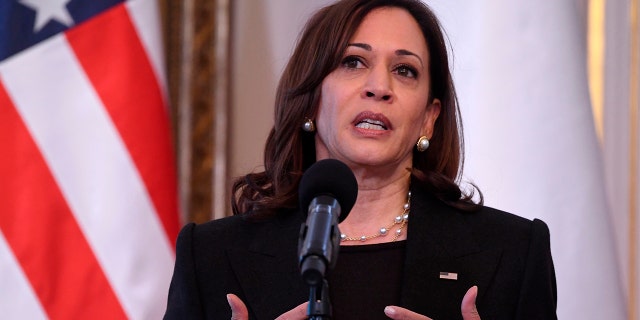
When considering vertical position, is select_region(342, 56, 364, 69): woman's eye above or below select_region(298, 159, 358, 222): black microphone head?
above

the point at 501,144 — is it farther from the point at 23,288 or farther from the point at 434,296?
the point at 23,288

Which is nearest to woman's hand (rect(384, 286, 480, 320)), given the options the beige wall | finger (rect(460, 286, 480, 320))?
finger (rect(460, 286, 480, 320))

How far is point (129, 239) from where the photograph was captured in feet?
8.70

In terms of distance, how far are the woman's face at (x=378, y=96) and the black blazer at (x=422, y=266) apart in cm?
15

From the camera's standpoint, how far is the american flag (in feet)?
8.47

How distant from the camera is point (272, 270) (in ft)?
6.73

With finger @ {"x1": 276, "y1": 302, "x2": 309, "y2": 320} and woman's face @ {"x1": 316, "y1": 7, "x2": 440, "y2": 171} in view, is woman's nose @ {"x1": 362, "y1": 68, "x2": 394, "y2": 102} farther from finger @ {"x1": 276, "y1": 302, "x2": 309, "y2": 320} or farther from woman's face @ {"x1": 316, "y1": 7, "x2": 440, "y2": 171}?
finger @ {"x1": 276, "y1": 302, "x2": 309, "y2": 320}

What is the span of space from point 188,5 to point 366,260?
5.03 feet

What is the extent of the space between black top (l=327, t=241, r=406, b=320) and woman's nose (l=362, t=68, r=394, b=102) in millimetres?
296

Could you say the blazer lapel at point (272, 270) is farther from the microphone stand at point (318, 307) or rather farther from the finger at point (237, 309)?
the microphone stand at point (318, 307)

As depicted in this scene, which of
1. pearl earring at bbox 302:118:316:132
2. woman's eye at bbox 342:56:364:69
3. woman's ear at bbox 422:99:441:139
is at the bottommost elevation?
woman's ear at bbox 422:99:441:139

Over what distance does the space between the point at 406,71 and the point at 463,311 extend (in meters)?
0.57

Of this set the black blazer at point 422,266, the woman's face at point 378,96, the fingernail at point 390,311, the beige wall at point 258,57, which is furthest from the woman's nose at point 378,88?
the beige wall at point 258,57

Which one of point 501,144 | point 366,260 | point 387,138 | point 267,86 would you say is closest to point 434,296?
point 366,260
